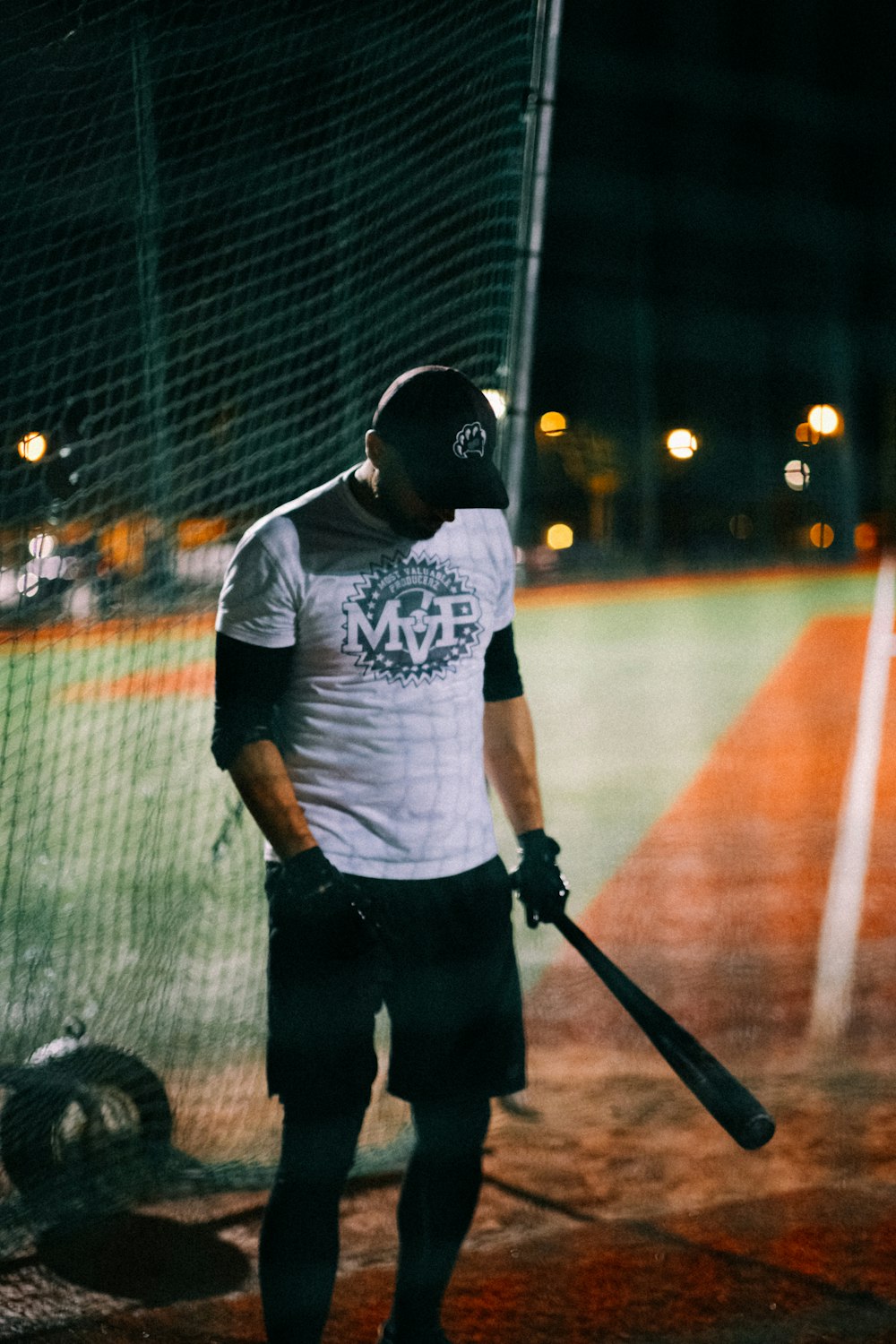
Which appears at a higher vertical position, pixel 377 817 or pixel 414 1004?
pixel 377 817

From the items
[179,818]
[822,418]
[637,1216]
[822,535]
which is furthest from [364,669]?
[822,535]

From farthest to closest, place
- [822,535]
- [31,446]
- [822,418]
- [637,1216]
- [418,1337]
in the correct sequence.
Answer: [822,535]
[822,418]
[31,446]
[637,1216]
[418,1337]

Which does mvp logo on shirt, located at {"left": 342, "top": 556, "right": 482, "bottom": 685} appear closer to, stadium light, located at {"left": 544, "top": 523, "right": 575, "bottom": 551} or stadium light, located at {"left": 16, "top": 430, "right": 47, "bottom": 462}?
stadium light, located at {"left": 16, "top": 430, "right": 47, "bottom": 462}

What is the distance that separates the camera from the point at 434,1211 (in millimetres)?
2199

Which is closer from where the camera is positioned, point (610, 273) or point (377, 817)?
point (377, 817)

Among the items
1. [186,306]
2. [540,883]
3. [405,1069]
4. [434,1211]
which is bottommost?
[434,1211]

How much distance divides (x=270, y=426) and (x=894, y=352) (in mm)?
25638

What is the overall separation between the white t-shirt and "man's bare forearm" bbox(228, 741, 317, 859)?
0.25 feet

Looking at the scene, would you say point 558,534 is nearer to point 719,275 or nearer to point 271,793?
point 719,275

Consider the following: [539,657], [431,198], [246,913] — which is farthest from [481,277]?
[539,657]

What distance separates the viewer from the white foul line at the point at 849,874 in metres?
4.11

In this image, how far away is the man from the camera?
6.57 ft

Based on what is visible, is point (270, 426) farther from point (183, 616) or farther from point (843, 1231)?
point (843, 1231)

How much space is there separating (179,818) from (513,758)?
241 cm
